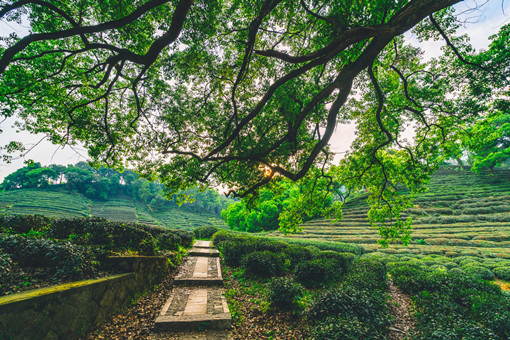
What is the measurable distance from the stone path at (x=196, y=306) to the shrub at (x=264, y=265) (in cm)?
130

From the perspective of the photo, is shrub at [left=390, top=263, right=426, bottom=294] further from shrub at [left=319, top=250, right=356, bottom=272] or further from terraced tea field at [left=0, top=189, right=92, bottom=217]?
terraced tea field at [left=0, top=189, right=92, bottom=217]

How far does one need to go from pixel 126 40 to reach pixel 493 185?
47.4 m

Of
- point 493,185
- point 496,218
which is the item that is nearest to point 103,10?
point 496,218

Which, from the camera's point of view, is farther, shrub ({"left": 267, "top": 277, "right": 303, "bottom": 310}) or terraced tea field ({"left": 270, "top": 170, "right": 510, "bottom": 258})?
terraced tea field ({"left": 270, "top": 170, "right": 510, "bottom": 258})

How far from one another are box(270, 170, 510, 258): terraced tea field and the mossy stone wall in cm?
1830

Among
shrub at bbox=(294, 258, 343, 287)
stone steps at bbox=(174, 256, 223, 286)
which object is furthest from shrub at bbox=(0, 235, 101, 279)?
shrub at bbox=(294, 258, 343, 287)

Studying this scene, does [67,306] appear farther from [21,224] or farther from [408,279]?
[408,279]

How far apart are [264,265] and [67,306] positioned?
5.63m

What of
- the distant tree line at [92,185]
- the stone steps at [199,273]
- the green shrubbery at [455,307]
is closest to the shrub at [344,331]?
the green shrubbery at [455,307]

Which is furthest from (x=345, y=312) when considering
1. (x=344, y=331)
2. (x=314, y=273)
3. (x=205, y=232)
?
(x=205, y=232)

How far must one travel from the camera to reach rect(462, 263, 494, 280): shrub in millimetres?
8406

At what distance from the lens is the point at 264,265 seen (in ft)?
23.3

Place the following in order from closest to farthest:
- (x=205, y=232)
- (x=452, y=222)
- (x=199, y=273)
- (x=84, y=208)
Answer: (x=199, y=273) → (x=205, y=232) → (x=452, y=222) → (x=84, y=208)

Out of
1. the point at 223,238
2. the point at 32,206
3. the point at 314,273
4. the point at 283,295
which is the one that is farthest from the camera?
the point at 32,206
